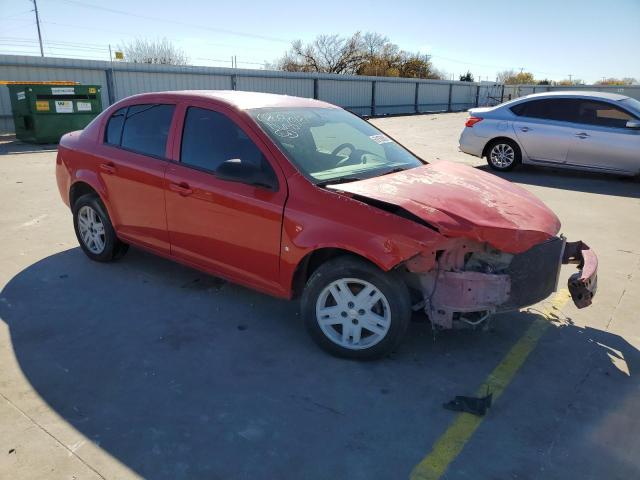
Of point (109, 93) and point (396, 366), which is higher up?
point (109, 93)

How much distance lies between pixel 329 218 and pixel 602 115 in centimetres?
801

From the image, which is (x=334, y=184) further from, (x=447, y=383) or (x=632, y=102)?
(x=632, y=102)

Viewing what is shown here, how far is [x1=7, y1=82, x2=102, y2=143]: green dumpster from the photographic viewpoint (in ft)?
44.8

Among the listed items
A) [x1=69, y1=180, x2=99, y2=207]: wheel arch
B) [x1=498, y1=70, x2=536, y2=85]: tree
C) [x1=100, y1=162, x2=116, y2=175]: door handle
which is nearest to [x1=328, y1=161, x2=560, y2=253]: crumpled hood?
[x1=100, y1=162, x2=116, y2=175]: door handle

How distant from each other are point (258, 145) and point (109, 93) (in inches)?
667

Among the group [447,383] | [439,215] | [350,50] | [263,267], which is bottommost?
[447,383]

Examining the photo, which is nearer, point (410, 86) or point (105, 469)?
point (105, 469)

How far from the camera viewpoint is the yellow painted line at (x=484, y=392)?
8.02ft

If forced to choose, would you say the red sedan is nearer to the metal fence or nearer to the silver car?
the silver car

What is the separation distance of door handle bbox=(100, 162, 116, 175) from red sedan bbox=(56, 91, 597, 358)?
2cm

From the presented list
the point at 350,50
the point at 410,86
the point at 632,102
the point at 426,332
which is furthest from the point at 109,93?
the point at 350,50

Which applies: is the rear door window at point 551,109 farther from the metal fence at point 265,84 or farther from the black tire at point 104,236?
the metal fence at point 265,84

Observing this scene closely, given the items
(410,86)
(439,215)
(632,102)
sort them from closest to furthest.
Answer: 1. (439,215)
2. (632,102)
3. (410,86)

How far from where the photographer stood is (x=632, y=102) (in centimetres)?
912
